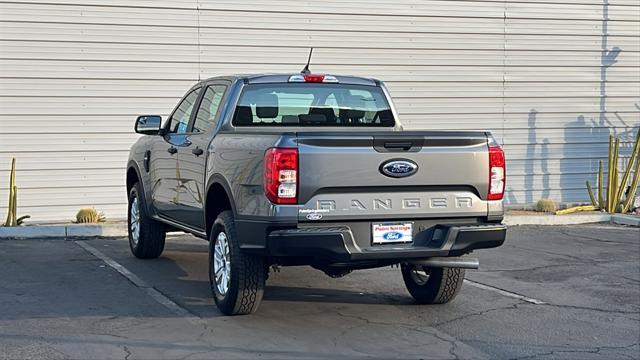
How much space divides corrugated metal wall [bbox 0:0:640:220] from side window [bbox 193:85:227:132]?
4.75m

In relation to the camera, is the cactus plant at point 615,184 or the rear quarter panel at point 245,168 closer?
the rear quarter panel at point 245,168

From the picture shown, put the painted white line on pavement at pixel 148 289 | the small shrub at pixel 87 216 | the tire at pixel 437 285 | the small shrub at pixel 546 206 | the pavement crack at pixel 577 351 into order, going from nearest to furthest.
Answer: the pavement crack at pixel 577 351 → the painted white line on pavement at pixel 148 289 → the tire at pixel 437 285 → the small shrub at pixel 87 216 → the small shrub at pixel 546 206

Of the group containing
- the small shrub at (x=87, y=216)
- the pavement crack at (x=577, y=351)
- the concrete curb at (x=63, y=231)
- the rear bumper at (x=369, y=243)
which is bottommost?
the pavement crack at (x=577, y=351)


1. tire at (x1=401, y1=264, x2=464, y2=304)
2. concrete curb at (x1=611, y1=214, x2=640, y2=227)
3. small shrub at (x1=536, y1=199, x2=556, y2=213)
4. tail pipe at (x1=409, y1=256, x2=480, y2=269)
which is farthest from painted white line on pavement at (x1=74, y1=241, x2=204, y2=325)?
concrete curb at (x1=611, y1=214, x2=640, y2=227)

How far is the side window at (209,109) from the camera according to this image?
27.9 feet

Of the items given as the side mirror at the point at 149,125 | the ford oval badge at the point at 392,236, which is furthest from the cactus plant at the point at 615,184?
the ford oval badge at the point at 392,236

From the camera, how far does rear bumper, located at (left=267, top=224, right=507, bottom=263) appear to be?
21.6 feet

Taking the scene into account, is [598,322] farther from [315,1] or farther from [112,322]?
[315,1]

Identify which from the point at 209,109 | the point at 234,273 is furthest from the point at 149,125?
the point at 234,273

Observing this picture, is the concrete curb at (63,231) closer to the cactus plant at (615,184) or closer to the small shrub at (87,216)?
the small shrub at (87,216)

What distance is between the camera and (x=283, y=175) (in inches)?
260

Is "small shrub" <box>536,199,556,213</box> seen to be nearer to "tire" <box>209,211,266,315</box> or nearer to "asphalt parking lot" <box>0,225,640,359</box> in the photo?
"asphalt parking lot" <box>0,225,640,359</box>

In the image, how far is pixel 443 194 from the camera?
705cm

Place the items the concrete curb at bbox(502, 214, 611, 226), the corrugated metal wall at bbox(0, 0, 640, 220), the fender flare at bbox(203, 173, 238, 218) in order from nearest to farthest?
the fender flare at bbox(203, 173, 238, 218), the corrugated metal wall at bbox(0, 0, 640, 220), the concrete curb at bbox(502, 214, 611, 226)
